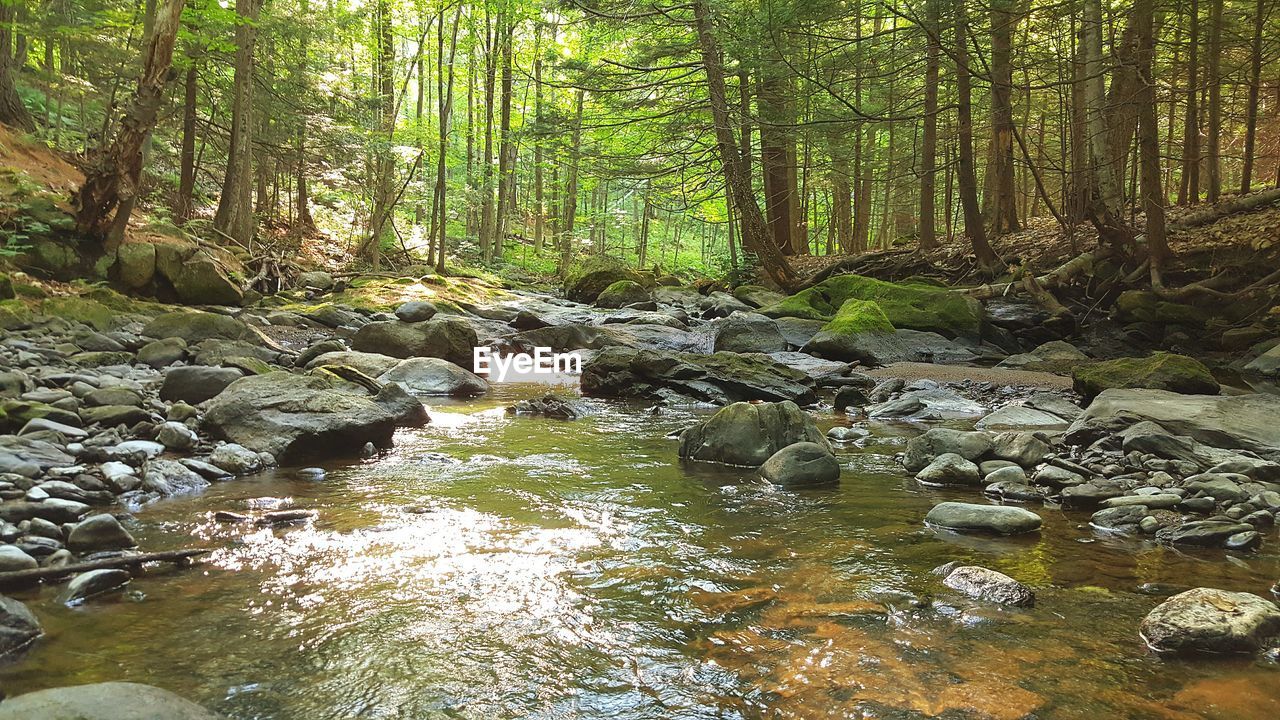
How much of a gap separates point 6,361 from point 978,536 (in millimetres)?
7922

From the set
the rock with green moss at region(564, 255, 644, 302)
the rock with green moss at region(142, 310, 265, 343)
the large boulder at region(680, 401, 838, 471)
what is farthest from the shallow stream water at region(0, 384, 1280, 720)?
the rock with green moss at region(564, 255, 644, 302)

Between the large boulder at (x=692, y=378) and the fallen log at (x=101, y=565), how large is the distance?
615 cm

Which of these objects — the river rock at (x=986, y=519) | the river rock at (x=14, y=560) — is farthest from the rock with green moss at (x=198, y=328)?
the river rock at (x=986, y=519)

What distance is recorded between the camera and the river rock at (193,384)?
6.05m

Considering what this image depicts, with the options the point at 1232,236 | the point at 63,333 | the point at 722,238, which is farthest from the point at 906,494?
the point at 722,238

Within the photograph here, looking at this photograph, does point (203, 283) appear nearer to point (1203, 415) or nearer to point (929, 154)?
point (1203, 415)

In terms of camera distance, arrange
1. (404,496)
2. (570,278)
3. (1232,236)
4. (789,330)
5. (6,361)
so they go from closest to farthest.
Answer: (404,496), (6,361), (1232,236), (789,330), (570,278)

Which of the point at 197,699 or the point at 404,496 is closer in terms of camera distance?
the point at 197,699

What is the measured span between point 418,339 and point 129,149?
4999 mm

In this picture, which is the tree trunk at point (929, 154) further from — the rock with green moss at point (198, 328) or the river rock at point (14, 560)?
the river rock at point (14, 560)

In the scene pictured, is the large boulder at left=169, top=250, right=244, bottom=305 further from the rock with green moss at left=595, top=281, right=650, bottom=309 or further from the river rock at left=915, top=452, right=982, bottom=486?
the river rock at left=915, top=452, right=982, bottom=486

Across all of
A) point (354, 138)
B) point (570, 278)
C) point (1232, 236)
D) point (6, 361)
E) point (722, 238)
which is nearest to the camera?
point (6, 361)

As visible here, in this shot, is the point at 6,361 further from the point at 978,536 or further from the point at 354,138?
the point at 354,138

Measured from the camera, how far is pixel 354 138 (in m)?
17.3
